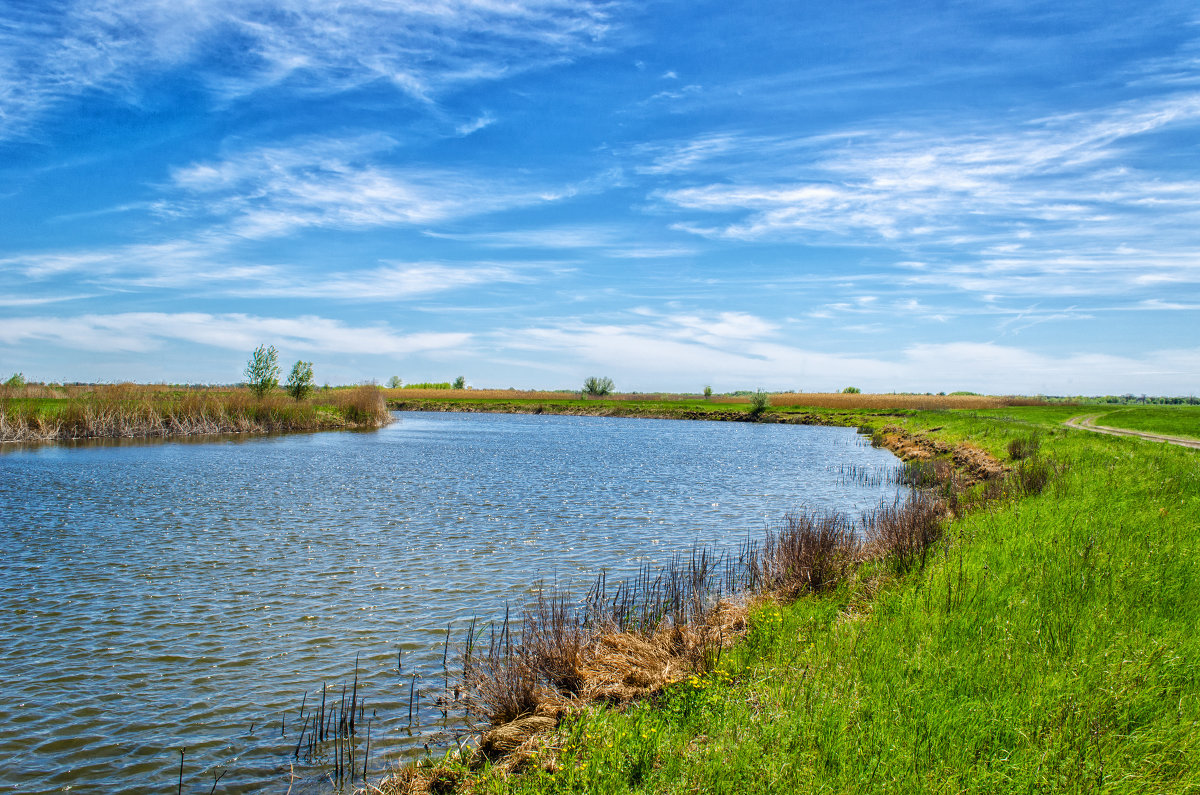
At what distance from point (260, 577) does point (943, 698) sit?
11448 mm

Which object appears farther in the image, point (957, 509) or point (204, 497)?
point (204, 497)

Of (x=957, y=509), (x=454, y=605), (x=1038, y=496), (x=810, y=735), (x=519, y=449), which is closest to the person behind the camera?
(x=810, y=735)

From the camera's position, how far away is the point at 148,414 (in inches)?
1780

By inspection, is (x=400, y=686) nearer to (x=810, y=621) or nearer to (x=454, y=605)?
(x=454, y=605)

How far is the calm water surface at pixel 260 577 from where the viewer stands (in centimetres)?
704

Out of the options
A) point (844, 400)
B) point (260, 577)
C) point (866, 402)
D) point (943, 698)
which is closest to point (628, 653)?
point (943, 698)

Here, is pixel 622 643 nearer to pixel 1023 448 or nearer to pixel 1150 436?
pixel 1023 448

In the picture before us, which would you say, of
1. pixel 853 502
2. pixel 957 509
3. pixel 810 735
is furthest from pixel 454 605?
pixel 853 502

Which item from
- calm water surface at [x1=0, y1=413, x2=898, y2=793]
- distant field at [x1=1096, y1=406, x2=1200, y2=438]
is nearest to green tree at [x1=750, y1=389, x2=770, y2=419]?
distant field at [x1=1096, y1=406, x2=1200, y2=438]

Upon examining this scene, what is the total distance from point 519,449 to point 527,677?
1370 inches

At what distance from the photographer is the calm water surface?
704 cm

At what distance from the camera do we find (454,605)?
440 inches

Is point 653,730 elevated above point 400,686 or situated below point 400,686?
above

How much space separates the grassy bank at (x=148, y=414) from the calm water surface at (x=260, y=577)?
38.5ft
